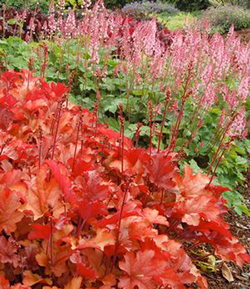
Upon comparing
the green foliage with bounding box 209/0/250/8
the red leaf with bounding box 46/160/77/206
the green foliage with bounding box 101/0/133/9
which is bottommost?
the green foliage with bounding box 101/0/133/9

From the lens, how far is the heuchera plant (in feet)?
4.67

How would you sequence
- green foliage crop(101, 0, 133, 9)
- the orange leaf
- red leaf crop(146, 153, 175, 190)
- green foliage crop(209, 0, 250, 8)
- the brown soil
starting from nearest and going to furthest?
the orange leaf → red leaf crop(146, 153, 175, 190) → the brown soil → green foliage crop(209, 0, 250, 8) → green foliage crop(101, 0, 133, 9)

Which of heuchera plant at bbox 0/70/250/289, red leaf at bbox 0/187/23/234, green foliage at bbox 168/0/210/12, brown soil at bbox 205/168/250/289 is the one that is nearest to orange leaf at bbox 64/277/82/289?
heuchera plant at bbox 0/70/250/289

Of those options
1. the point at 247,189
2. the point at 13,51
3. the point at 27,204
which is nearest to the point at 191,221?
the point at 27,204

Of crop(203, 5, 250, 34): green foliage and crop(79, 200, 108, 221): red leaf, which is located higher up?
crop(79, 200, 108, 221): red leaf

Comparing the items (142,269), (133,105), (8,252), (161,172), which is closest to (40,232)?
(8,252)

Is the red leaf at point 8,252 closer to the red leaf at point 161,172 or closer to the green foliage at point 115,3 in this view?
the red leaf at point 161,172

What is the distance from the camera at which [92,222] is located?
1.58m

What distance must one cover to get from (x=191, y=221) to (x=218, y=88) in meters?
2.62

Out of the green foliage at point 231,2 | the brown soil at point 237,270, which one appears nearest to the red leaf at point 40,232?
the brown soil at point 237,270

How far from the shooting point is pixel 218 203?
205cm

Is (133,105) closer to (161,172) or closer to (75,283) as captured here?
(161,172)

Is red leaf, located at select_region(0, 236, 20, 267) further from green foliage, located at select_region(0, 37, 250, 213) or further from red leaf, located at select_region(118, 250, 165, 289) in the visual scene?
green foliage, located at select_region(0, 37, 250, 213)

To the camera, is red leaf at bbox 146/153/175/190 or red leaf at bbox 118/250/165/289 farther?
red leaf at bbox 146/153/175/190
